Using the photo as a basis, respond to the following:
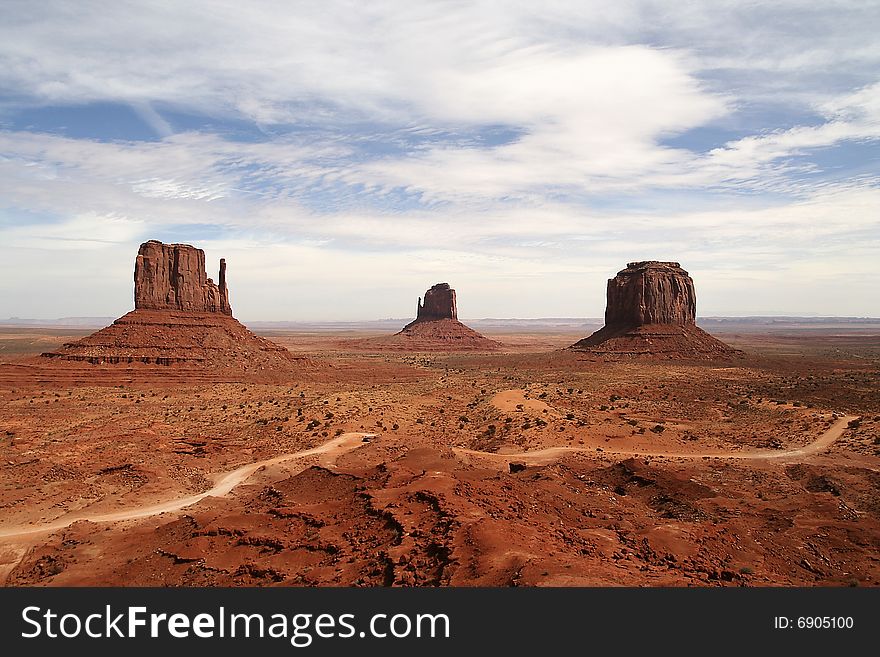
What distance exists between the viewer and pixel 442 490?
16453 millimetres

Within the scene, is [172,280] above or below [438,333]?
above

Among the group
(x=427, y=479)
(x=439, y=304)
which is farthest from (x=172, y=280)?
(x=439, y=304)

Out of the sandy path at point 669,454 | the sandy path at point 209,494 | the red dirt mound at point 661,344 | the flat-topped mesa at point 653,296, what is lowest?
the sandy path at point 209,494

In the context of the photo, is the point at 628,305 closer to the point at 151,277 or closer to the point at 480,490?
the point at 151,277

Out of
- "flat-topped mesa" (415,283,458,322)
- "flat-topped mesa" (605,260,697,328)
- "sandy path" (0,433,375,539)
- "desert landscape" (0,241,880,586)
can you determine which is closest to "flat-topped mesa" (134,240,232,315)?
"desert landscape" (0,241,880,586)

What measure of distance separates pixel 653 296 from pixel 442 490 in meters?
79.0

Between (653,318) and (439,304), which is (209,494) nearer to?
(653,318)

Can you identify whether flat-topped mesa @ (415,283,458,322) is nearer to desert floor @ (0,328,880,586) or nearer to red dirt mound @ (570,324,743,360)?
red dirt mound @ (570,324,743,360)

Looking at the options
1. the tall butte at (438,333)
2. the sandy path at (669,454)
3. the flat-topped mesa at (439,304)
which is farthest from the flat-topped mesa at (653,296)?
the sandy path at (669,454)

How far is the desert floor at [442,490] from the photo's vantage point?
40.8 ft

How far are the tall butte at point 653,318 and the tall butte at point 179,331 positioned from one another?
52.5 m

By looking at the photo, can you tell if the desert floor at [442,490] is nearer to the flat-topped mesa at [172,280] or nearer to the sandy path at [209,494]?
the sandy path at [209,494]

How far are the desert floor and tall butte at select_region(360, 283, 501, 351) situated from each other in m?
78.1
